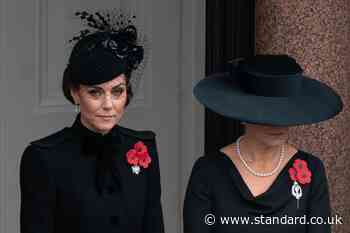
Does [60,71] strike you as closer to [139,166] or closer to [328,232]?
[139,166]

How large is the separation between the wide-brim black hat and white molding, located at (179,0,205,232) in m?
1.42

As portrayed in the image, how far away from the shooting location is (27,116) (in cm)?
338

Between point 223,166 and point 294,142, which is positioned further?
point 294,142

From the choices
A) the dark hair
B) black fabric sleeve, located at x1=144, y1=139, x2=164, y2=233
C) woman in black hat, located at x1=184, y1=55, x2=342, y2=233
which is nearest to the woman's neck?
woman in black hat, located at x1=184, y1=55, x2=342, y2=233

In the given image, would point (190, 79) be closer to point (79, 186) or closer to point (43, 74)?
point (43, 74)

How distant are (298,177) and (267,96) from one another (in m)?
0.26

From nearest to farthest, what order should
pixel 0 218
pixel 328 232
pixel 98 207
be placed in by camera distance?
1. pixel 98 207
2. pixel 328 232
3. pixel 0 218

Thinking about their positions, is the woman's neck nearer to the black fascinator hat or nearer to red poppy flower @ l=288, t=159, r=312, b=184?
red poppy flower @ l=288, t=159, r=312, b=184

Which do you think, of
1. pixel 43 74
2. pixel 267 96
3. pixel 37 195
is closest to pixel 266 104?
pixel 267 96

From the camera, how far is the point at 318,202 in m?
2.43

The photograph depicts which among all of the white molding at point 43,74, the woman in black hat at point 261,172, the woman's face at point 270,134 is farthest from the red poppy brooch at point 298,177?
the white molding at point 43,74

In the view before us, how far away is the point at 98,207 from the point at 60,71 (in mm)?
1264

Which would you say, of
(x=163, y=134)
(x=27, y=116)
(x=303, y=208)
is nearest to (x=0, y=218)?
(x=27, y=116)

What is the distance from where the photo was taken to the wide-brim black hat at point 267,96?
7.63ft
